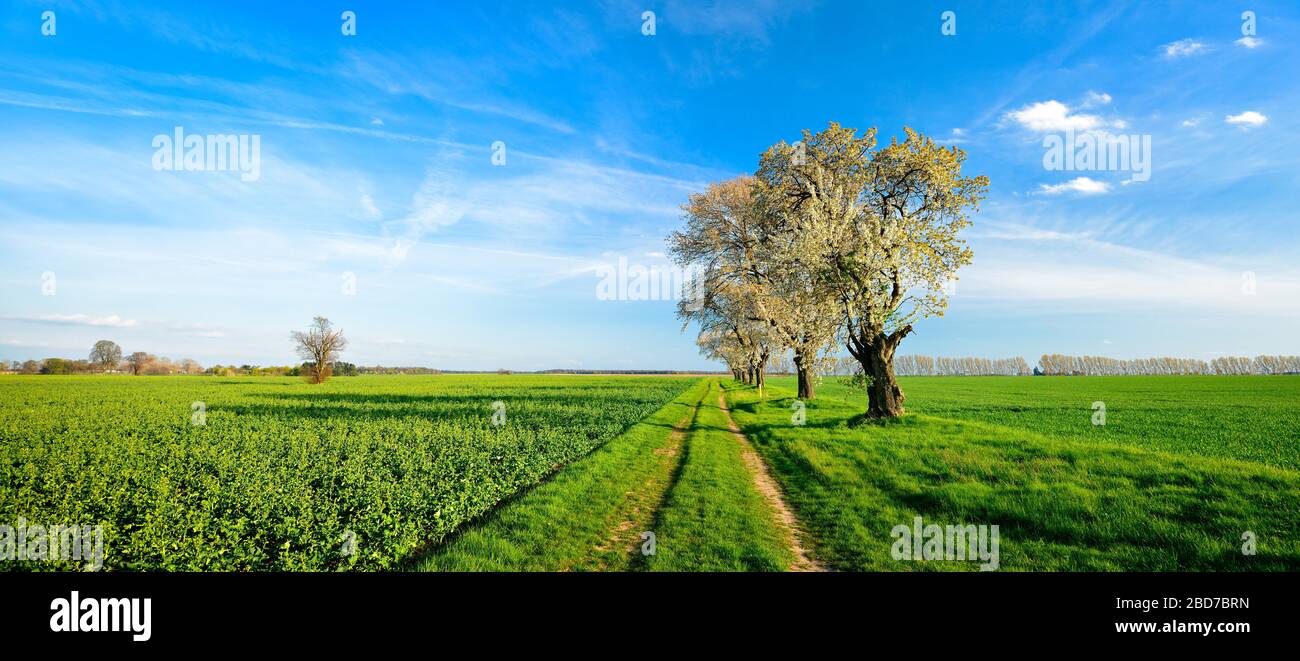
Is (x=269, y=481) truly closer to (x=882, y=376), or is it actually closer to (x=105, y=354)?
(x=882, y=376)

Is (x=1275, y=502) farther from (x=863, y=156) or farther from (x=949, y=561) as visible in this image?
(x=863, y=156)

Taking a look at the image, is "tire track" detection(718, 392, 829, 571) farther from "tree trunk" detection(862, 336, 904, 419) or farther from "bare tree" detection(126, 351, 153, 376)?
"bare tree" detection(126, 351, 153, 376)

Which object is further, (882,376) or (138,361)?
(138,361)

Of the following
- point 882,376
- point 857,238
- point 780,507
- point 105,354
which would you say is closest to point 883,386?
point 882,376

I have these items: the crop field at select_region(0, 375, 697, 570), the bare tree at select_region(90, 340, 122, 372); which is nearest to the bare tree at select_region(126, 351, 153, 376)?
the bare tree at select_region(90, 340, 122, 372)

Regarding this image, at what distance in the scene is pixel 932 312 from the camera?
20812 millimetres

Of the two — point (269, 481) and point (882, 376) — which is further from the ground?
point (882, 376)

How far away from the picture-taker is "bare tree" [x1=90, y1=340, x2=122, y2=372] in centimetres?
11506

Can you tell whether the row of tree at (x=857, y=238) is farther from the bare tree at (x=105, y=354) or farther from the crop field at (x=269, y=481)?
the bare tree at (x=105, y=354)

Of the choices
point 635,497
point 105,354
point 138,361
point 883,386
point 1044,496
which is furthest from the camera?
point 138,361

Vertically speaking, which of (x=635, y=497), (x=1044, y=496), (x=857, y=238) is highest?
(x=857, y=238)

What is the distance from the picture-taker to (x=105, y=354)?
387 feet
